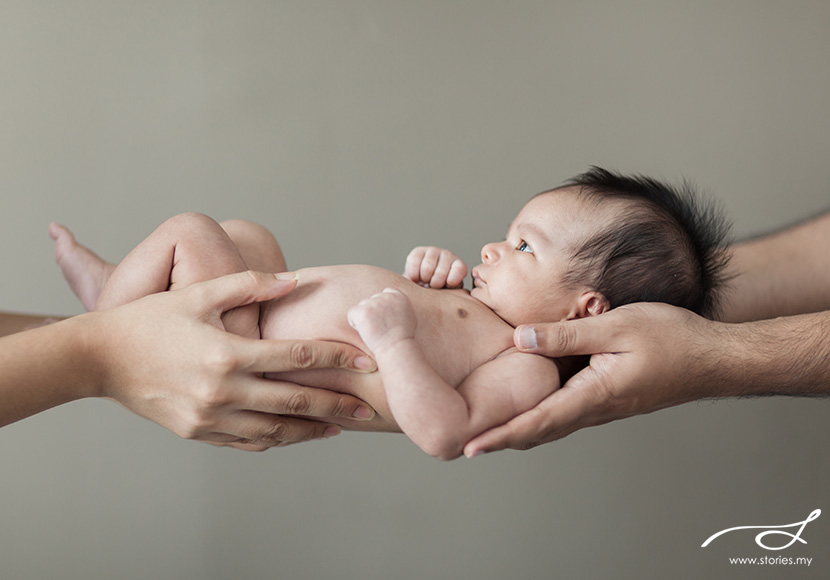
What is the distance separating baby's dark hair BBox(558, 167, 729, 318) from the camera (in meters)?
1.25

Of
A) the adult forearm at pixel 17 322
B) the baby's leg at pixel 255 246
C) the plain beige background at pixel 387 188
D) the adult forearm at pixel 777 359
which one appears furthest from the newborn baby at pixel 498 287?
the plain beige background at pixel 387 188

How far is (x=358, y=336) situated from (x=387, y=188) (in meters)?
1.35

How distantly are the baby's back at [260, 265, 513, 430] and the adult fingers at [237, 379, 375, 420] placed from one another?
0.15ft

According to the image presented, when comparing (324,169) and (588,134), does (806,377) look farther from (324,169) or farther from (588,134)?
(324,169)

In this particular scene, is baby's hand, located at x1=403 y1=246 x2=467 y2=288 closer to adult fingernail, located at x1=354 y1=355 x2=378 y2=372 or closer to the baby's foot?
adult fingernail, located at x1=354 y1=355 x2=378 y2=372

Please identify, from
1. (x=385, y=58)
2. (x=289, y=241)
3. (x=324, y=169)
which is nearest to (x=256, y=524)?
(x=289, y=241)

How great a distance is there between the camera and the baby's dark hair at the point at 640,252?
4.09 ft

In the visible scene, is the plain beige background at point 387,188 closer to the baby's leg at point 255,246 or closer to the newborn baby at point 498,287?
the baby's leg at point 255,246

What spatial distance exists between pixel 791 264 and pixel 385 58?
149 cm

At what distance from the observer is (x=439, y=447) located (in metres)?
1.05

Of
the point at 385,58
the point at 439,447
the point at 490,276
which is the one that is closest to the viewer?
the point at 439,447

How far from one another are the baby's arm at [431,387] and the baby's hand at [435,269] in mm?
311
